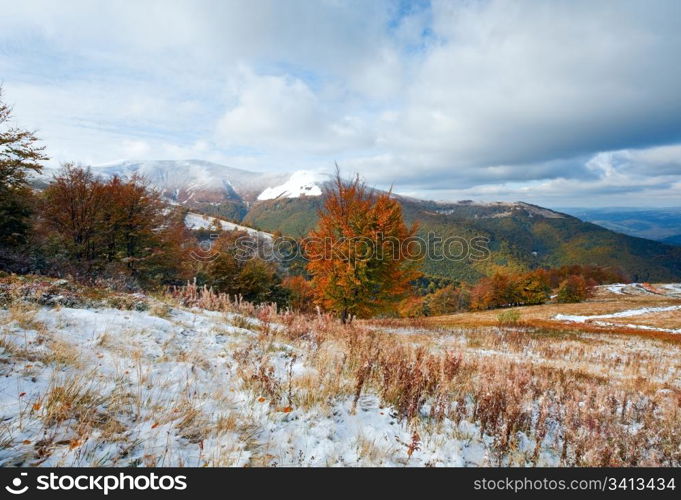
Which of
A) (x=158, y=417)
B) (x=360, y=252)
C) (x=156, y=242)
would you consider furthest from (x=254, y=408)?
(x=156, y=242)

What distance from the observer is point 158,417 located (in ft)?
8.76

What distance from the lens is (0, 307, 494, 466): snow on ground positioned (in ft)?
7.39

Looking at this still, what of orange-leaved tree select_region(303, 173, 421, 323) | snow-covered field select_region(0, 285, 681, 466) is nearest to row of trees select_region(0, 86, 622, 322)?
orange-leaved tree select_region(303, 173, 421, 323)

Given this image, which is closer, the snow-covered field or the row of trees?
the snow-covered field

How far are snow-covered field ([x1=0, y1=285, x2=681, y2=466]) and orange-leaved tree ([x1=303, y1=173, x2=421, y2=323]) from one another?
8.68 metres

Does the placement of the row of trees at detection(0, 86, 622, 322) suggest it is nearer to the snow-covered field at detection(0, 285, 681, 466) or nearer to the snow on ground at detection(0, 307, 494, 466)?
the snow-covered field at detection(0, 285, 681, 466)

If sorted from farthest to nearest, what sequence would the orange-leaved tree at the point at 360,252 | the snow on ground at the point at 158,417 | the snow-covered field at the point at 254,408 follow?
Result: the orange-leaved tree at the point at 360,252, the snow-covered field at the point at 254,408, the snow on ground at the point at 158,417

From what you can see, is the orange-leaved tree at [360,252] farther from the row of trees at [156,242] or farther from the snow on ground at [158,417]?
the snow on ground at [158,417]

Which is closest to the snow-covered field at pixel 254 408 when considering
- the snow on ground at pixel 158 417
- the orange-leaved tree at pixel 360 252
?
the snow on ground at pixel 158 417

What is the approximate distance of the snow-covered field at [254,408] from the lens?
236cm

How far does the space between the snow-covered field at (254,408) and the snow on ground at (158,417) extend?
13mm

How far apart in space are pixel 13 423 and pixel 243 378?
1955 millimetres

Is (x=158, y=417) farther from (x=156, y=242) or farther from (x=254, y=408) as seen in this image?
(x=156, y=242)

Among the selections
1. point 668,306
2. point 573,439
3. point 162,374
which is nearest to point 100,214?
point 162,374
